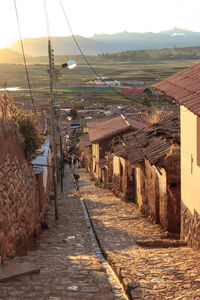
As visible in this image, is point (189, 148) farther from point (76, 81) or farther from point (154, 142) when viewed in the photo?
point (76, 81)

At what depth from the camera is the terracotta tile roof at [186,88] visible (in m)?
7.75

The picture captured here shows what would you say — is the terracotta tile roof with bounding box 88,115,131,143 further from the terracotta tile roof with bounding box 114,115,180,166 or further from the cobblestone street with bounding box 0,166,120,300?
the cobblestone street with bounding box 0,166,120,300

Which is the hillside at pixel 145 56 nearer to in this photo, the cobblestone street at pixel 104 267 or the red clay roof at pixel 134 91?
the red clay roof at pixel 134 91

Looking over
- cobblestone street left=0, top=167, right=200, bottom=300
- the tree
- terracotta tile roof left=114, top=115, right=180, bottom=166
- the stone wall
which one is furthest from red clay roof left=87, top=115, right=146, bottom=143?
the tree

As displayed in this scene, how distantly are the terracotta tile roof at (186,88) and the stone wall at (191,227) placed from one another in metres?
2.36

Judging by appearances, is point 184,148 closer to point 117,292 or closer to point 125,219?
point 117,292

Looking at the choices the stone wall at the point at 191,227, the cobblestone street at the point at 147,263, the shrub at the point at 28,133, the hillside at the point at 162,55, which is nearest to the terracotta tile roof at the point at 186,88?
the stone wall at the point at 191,227

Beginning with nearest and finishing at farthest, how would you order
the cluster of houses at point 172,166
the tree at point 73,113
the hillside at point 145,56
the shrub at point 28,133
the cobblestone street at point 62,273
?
the cobblestone street at point 62,273
the cluster of houses at point 172,166
the shrub at point 28,133
the tree at point 73,113
the hillside at point 145,56

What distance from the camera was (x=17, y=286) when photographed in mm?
6848

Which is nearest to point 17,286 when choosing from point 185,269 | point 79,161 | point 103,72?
point 185,269

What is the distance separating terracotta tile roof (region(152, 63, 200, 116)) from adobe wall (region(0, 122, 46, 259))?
3.51m

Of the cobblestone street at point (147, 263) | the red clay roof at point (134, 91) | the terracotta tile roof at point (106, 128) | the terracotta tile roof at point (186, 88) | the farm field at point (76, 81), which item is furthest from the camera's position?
the red clay roof at point (134, 91)

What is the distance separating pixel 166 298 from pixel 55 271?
7.34 feet

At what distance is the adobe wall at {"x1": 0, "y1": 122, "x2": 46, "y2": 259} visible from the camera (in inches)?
349
